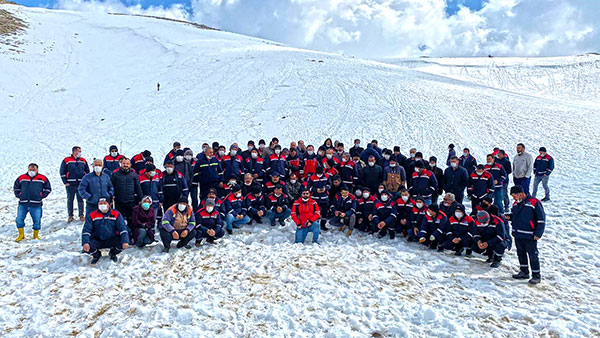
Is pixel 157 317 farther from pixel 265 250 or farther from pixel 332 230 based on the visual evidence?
pixel 332 230

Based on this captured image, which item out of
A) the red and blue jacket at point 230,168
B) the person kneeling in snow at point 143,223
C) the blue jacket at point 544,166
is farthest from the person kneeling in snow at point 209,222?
the blue jacket at point 544,166

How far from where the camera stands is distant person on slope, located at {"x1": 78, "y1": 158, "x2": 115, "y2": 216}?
901cm

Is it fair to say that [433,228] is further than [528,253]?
Yes

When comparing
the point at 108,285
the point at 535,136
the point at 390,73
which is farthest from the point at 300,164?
the point at 390,73

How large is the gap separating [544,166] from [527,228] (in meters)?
5.50

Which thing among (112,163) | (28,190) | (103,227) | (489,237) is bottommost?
(489,237)

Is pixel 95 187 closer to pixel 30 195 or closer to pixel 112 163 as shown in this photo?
pixel 30 195

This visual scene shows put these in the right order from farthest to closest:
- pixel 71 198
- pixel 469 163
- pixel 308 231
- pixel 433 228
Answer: pixel 469 163
pixel 71 198
pixel 308 231
pixel 433 228

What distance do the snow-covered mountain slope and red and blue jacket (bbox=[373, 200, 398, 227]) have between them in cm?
68

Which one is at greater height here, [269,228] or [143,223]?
[143,223]

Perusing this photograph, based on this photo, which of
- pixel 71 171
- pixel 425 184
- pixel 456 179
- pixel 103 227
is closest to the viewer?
pixel 103 227

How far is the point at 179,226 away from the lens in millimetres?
8766

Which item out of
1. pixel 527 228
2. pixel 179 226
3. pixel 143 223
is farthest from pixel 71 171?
pixel 527 228

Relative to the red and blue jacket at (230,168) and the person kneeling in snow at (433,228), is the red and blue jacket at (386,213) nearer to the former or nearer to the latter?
the person kneeling in snow at (433,228)
